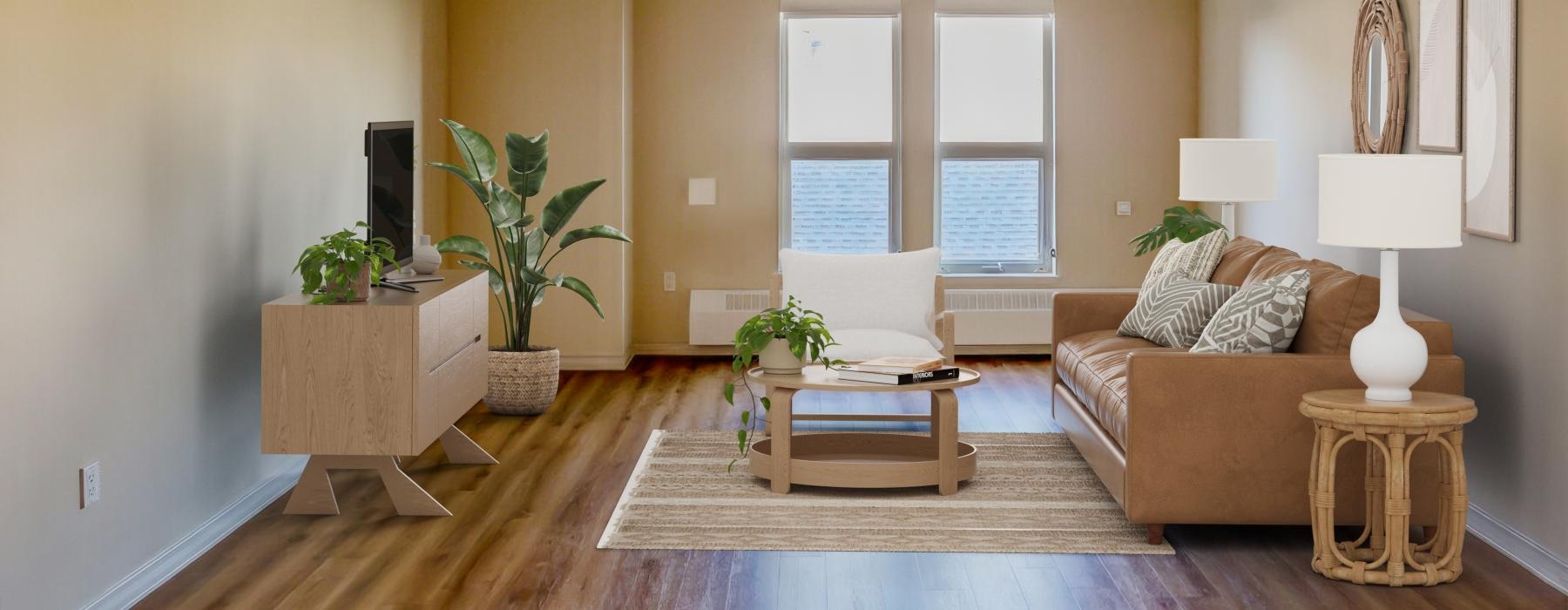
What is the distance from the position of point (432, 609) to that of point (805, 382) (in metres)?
1.62

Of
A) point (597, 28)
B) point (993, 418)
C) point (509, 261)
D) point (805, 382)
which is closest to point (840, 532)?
point (805, 382)

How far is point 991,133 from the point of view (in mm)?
8281

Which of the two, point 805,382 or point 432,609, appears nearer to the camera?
point 432,609

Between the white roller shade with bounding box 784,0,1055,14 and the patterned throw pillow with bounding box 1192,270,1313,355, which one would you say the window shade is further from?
the patterned throw pillow with bounding box 1192,270,1313,355

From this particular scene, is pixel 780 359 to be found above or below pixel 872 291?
below

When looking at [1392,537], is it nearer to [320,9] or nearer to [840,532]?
[840,532]

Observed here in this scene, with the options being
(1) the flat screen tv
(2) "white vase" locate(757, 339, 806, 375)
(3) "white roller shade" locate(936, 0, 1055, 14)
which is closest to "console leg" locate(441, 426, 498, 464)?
(1) the flat screen tv

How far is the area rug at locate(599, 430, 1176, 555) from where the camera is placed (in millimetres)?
4199

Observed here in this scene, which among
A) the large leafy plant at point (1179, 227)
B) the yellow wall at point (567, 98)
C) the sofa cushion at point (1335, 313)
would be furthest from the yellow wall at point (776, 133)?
the sofa cushion at point (1335, 313)

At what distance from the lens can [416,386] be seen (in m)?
4.31

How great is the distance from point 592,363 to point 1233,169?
359 centimetres

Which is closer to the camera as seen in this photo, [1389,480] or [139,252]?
[1389,480]

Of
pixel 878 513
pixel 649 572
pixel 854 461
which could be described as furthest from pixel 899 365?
pixel 649 572

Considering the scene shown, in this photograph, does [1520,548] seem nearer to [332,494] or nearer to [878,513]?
[878,513]
